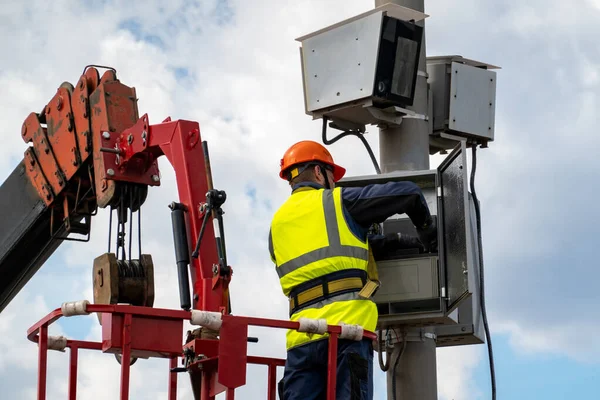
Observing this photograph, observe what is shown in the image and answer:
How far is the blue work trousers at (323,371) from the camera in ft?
→ 24.4

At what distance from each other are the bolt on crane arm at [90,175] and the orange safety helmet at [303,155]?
0.65 meters

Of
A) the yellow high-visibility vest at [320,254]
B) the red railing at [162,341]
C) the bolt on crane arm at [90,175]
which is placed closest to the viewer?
the red railing at [162,341]

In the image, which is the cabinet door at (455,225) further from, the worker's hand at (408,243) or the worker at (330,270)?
the worker at (330,270)

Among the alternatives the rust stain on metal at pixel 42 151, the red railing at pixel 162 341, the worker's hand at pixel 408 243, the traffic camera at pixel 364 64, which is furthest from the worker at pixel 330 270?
the rust stain on metal at pixel 42 151

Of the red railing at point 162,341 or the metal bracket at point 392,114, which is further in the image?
the metal bracket at point 392,114

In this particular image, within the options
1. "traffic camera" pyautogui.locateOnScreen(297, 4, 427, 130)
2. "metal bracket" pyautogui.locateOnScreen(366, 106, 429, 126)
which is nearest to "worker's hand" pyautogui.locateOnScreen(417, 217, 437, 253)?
"metal bracket" pyautogui.locateOnScreen(366, 106, 429, 126)

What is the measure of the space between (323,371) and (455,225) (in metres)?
1.62

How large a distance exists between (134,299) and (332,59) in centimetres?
242

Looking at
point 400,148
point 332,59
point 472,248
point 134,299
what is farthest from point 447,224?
point 134,299

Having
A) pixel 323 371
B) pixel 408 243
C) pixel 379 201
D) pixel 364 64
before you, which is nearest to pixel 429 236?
pixel 408 243

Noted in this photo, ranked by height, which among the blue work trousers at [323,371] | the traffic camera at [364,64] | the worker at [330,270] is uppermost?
the traffic camera at [364,64]

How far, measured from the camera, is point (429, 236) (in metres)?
8.79

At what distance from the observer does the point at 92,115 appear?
9945 mm

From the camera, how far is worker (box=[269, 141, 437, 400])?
7.64 metres
